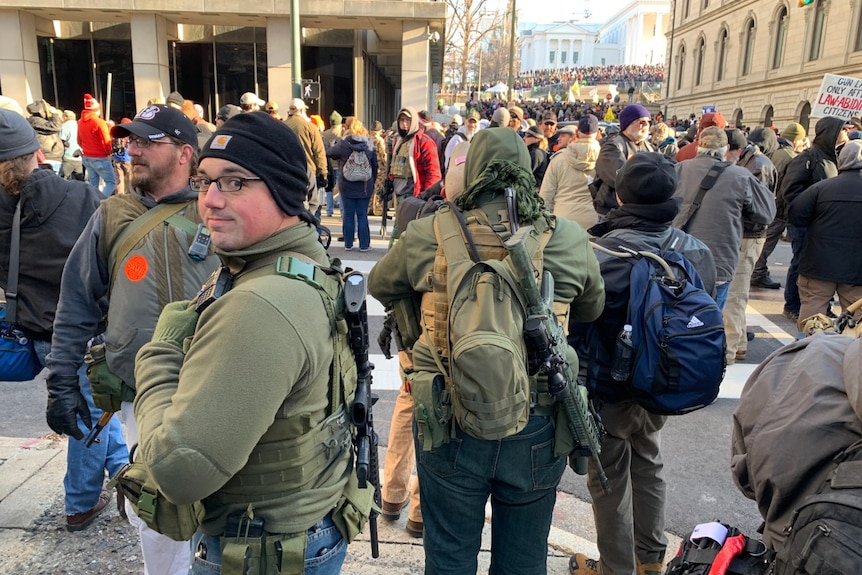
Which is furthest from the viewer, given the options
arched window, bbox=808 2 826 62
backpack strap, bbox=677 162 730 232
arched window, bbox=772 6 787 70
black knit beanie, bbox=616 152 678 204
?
arched window, bbox=772 6 787 70

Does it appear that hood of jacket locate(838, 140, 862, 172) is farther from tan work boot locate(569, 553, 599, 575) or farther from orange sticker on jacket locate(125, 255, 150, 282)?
orange sticker on jacket locate(125, 255, 150, 282)

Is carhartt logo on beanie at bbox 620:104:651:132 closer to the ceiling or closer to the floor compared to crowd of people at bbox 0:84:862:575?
closer to the ceiling

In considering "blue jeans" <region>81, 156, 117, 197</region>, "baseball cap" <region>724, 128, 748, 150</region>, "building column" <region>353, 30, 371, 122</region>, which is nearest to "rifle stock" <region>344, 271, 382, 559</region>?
"baseball cap" <region>724, 128, 748, 150</region>

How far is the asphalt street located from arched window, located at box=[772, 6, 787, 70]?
40.9m

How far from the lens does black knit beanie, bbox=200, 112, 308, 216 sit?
170 centimetres

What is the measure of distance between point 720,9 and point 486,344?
56.9m

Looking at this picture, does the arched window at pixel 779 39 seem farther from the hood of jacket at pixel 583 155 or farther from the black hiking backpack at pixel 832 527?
the black hiking backpack at pixel 832 527

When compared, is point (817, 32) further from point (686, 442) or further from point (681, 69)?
point (686, 442)

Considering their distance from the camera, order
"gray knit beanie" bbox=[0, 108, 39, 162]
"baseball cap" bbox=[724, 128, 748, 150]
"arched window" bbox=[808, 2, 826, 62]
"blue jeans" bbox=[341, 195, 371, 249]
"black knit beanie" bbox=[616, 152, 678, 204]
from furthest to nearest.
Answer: "arched window" bbox=[808, 2, 826, 62] < "blue jeans" bbox=[341, 195, 371, 249] < "baseball cap" bbox=[724, 128, 748, 150] < "gray knit beanie" bbox=[0, 108, 39, 162] < "black knit beanie" bbox=[616, 152, 678, 204]

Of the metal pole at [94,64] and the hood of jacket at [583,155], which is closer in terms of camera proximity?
the hood of jacket at [583,155]

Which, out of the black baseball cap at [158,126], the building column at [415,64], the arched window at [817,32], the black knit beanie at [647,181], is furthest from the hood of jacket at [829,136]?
the arched window at [817,32]

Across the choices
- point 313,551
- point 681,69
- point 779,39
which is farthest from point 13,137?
point 681,69

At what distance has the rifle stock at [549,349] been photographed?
1.95 meters

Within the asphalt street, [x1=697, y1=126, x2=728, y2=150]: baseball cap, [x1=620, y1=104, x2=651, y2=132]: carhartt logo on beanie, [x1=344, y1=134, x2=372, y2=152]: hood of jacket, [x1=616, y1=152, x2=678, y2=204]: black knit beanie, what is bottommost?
the asphalt street
